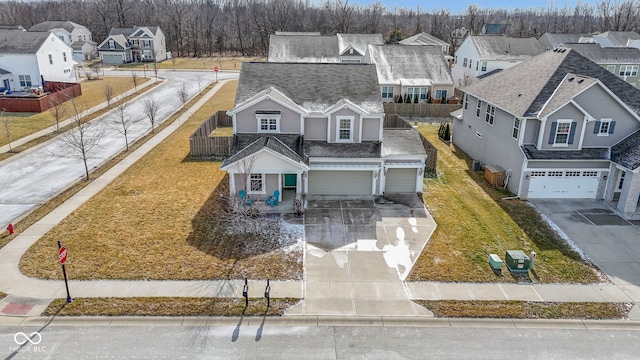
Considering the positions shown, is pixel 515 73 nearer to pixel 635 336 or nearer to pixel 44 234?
pixel 635 336

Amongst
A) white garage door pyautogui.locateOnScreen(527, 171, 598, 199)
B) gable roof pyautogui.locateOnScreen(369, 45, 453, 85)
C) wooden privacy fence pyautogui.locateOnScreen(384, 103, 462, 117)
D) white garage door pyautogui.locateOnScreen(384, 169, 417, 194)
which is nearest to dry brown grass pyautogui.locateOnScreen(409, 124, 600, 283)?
white garage door pyautogui.locateOnScreen(384, 169, 417, 194)

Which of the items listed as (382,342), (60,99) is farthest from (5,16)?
(382,342)

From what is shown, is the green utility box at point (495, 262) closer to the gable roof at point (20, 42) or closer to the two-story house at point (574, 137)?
the two-story house at point (574, 137)

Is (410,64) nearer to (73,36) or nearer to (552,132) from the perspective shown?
(552,132)

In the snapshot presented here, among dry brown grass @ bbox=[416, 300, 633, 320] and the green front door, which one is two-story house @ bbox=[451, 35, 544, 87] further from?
dry brown grass @ bbox=[416, 300, 633, 320]

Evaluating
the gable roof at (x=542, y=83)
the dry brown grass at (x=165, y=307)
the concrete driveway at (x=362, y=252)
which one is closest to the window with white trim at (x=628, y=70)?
the gable roof at (x=542, y=83)

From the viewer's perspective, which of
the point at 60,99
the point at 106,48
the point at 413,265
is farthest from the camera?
the point at 106,48
